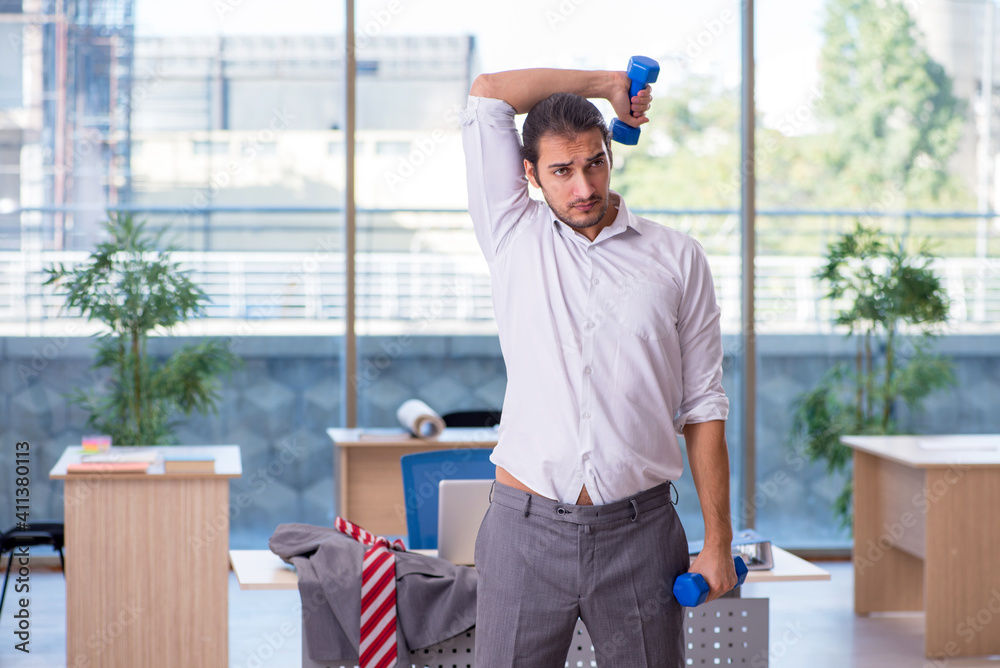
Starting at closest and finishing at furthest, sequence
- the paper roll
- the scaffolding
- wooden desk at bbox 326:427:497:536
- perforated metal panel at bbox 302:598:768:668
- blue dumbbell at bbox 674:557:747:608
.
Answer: blue dumbbell at bbox 674:557:747:608 < perforated metal panel at bbox 302:598:768:668 < the paper roll < wooden desk at bbox 326:427:497:536 < the scaffolding

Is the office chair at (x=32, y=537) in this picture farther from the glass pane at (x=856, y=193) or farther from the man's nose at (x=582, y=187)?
the glass pane at (x=856, y=193)

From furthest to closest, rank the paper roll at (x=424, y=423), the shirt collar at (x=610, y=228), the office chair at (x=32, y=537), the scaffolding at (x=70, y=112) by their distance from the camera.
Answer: the scaffolding at (x=70, y=112) → the paper roll at (x=424, y=423) → the office chair at (x=32, y=537) → the shirt collar at (x=610, y=228)

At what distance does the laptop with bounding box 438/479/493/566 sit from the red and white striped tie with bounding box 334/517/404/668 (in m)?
0.19

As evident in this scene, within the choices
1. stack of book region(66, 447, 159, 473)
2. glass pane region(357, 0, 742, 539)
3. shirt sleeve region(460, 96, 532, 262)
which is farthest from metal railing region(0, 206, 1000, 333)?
shirt sleeve region(460, 96, 532, 262)

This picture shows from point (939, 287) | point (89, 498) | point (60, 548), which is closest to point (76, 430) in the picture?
point (60, 548)

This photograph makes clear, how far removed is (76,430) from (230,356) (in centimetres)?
96

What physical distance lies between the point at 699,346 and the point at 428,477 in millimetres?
1586

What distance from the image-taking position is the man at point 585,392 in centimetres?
157

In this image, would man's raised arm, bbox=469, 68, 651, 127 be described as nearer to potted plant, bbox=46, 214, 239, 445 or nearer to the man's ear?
the man's ear

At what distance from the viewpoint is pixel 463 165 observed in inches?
209

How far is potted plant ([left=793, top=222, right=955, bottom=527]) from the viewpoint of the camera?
4938 millimetres

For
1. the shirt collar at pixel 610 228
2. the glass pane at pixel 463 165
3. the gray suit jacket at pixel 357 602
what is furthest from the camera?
the glass pane at pixel 463 165

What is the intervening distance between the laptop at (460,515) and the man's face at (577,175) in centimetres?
97

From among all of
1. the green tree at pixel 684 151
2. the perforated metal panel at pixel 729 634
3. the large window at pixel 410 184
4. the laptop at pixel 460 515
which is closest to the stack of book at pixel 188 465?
the laptop at pixel 460 515
